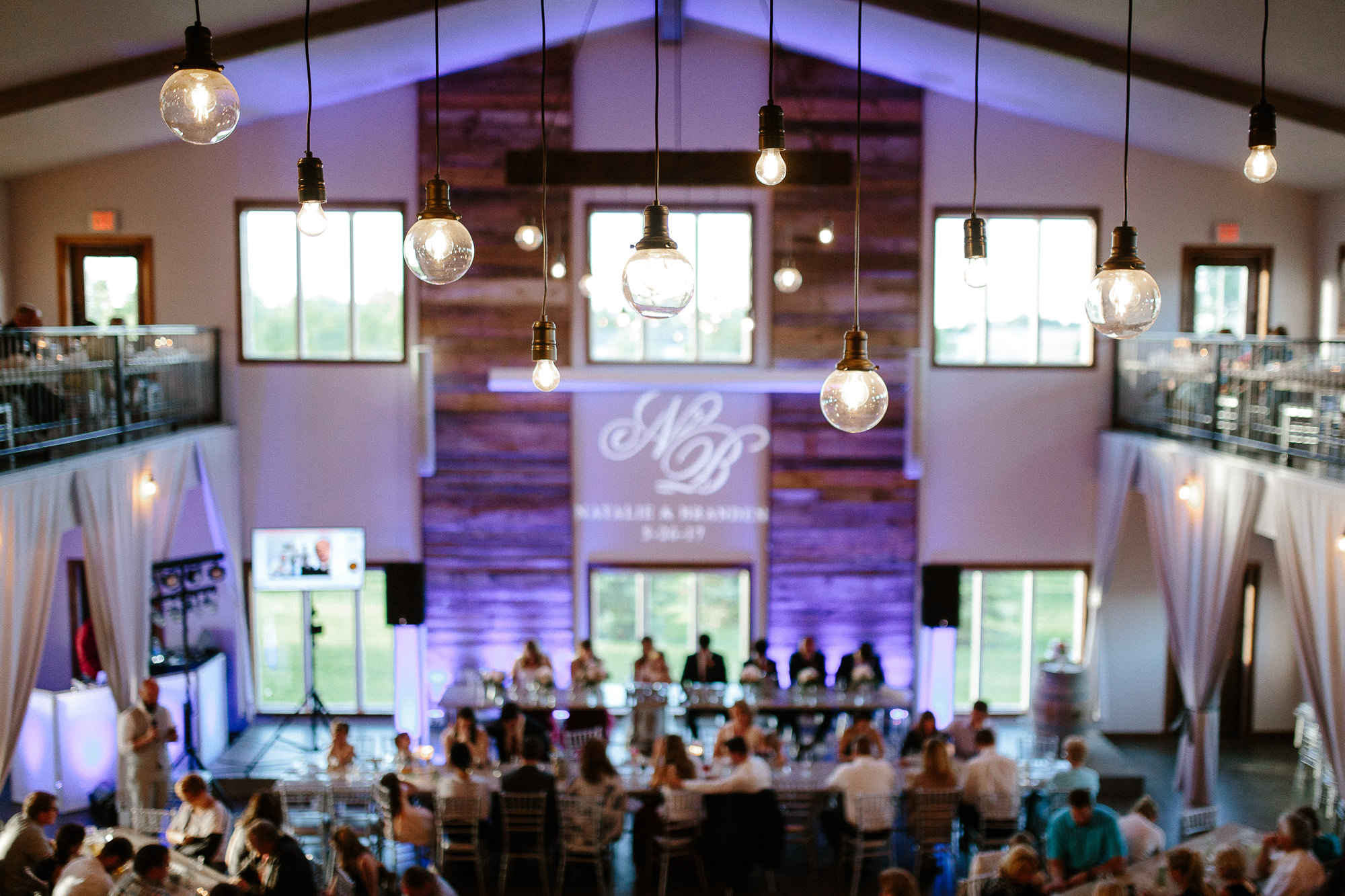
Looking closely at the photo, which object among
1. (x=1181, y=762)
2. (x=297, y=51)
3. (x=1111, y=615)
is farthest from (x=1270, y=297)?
(x=297, y=51)

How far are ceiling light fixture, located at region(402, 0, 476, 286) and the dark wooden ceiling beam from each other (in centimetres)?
677

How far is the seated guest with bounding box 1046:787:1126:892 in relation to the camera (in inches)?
279

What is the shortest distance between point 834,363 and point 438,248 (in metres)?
8.63

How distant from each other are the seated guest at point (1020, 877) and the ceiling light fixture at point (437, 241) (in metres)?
4.87

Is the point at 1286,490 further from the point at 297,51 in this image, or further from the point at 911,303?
the point at 297,51

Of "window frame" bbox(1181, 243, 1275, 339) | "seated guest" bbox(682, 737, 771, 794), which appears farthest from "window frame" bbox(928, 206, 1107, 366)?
"seated guest" bbox(682, 737, 771, 794)

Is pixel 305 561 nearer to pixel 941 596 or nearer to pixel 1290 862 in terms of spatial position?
pixel 941 596

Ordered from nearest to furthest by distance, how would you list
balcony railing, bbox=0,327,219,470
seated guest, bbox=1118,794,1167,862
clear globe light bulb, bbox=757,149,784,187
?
clear globe light bulb, bbox=757,149,784,187 → seated guest, bbox=1118,794,1167,862 → balcony railing, bbox=0,327,219,470

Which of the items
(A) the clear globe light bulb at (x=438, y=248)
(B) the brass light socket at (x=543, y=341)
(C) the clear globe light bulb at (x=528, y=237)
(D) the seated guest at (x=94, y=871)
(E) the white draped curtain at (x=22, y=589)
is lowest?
(D) the seated guest at (x=94, y=871)

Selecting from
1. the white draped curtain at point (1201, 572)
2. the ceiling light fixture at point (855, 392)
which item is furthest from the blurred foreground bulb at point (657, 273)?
the white draped curtain at point (1201, 572)

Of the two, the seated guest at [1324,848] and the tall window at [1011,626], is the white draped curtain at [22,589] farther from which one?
the tall window at [1011,626]

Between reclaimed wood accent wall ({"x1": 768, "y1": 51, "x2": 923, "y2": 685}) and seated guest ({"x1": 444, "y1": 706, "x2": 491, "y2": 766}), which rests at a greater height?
reclaimed wood accent wall ({"x1": 768, "y1": 51, "x2": 923, "y2": 685})

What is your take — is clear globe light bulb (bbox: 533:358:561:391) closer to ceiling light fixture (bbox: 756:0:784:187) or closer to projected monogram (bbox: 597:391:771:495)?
ceiling light fixture (bbox: 756:0:784:187)

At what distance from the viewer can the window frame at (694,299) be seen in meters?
11.9
